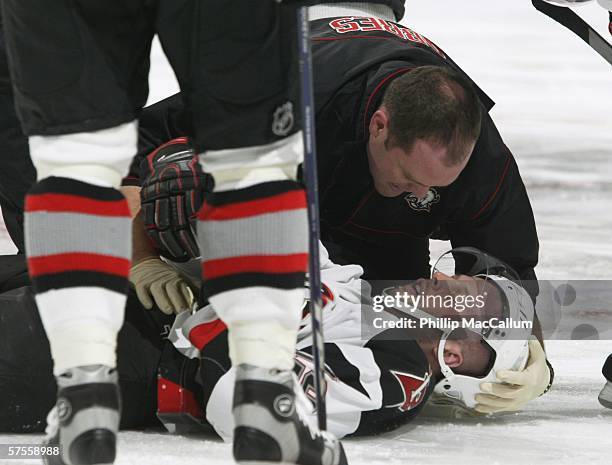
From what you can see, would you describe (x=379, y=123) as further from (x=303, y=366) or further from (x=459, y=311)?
(x=303, y=366)

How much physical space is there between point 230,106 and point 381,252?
4.22ft

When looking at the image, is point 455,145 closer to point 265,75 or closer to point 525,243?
point 525,243

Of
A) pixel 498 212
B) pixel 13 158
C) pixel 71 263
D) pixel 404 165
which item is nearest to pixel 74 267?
pixel 71 263

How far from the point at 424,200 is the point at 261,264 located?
1.16m

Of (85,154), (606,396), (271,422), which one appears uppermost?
(85,154)

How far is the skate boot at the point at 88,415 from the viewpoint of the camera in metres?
1.22

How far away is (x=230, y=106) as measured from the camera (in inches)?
51.2

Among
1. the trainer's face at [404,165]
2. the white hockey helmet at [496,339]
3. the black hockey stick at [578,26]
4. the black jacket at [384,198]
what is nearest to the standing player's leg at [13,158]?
the black jacket at [384,198]

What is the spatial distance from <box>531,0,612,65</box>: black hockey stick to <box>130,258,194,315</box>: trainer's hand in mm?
896

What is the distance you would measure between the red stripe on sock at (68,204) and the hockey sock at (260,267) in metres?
0.13

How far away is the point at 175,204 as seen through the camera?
2150 millimetres

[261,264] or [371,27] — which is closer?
[261,264]

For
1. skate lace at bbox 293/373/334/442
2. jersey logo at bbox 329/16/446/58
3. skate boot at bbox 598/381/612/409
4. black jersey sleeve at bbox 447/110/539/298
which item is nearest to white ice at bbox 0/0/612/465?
skate boot at bbox 598/381/612/409

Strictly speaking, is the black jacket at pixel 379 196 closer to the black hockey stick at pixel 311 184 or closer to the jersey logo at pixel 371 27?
the jersey logo at pixel 371 27
